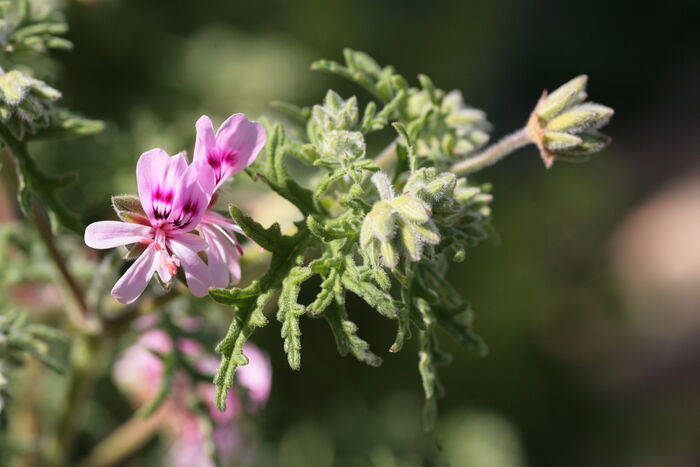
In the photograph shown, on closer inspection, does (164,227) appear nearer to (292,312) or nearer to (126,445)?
(292,312)

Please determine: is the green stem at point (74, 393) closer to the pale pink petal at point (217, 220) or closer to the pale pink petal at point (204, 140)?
the pale pink petal at point (217, 220)

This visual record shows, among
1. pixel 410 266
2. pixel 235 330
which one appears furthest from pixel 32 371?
pixel 410 266

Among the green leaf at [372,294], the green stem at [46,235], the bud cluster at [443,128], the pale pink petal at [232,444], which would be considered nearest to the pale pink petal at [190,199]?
the green leaf at [372,294]

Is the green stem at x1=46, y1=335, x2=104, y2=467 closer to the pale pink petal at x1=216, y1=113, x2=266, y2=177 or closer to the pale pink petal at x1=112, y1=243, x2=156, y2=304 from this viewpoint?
the pale pink petal at x1=112, y1=243, x2=156, y2=304

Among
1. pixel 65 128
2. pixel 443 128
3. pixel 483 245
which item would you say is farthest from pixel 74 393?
pixel 483 245

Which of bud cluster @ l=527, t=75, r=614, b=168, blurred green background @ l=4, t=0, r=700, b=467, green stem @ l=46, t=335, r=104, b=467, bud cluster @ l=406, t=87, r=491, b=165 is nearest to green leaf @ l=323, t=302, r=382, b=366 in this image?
bud cluster @ l=406, t=87, r=491, b=165

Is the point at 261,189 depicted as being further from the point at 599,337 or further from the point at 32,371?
the point at 599,337
